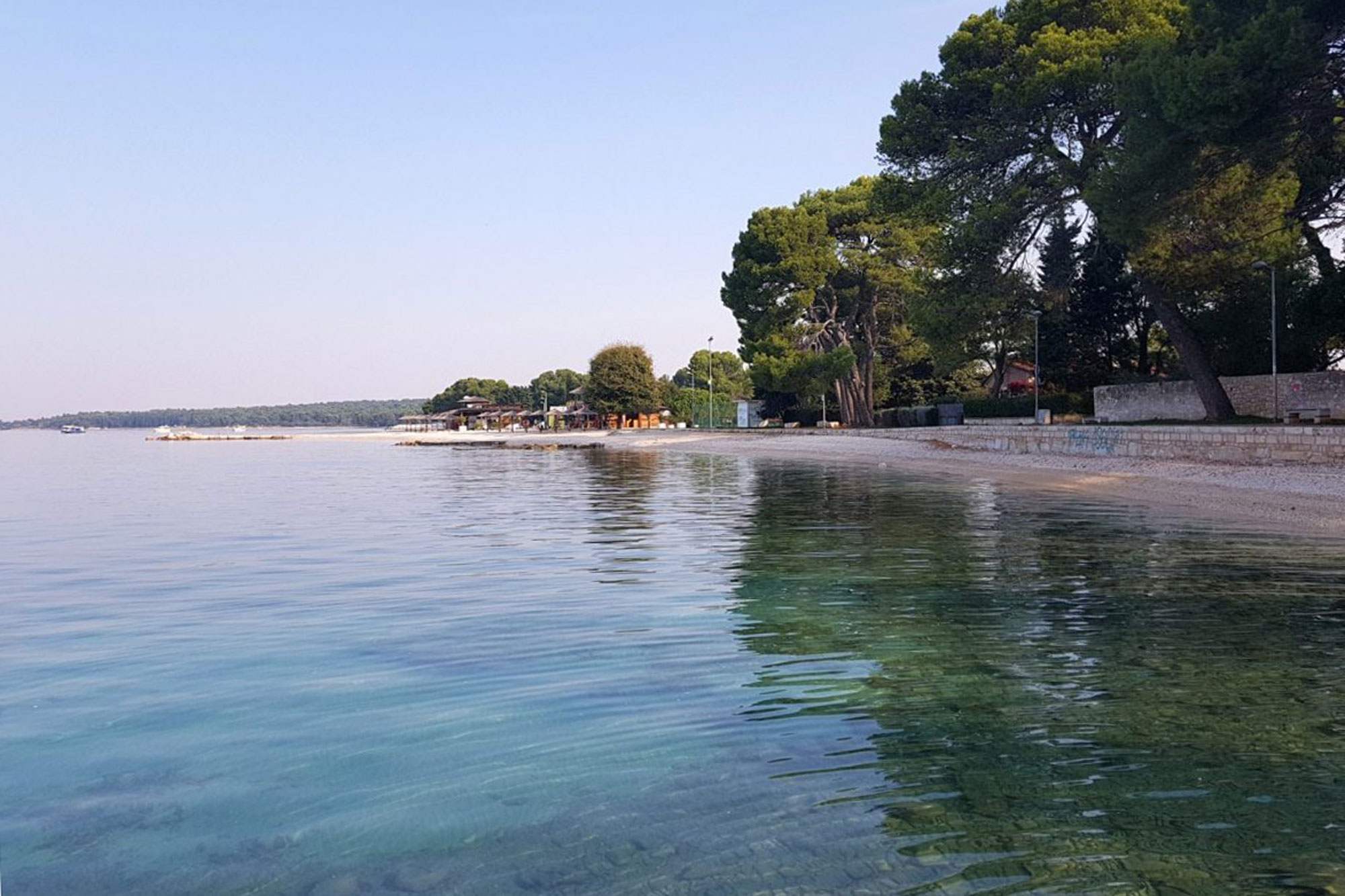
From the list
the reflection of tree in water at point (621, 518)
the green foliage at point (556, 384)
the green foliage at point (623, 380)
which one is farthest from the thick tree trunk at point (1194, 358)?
the green foliage at point (556, 384)

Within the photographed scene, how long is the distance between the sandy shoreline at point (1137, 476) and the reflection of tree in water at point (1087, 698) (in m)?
5.63

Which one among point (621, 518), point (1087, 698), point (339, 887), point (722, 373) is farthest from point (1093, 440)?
point (722, 373)

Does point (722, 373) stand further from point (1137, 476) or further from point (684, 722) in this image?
point (684, 722)

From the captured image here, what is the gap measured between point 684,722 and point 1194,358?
3489cm

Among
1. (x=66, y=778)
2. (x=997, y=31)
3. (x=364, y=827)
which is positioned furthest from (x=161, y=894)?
(x=997, y=31)

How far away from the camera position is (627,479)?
35.2 metres

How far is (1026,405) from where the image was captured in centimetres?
5506

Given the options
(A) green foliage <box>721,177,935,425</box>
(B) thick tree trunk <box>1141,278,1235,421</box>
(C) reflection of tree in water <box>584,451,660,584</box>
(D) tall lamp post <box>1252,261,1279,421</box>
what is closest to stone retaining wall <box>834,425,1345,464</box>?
(B) thick tree trunk <box>1141,278,1235,421</box>

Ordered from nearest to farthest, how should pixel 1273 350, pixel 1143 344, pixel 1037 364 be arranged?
pixel 1273 350 < pixel 1037 364 < pixel 1143 344

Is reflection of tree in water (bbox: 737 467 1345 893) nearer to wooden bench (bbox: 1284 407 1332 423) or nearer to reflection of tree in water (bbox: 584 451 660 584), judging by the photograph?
reflection of tree in water (bbox: 584 451 660 584)

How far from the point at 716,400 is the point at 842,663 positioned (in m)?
91.5

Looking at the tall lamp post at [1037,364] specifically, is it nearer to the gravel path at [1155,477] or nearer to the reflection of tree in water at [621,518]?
the gravel path at [1155,477]

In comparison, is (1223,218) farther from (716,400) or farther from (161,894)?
(716,400)

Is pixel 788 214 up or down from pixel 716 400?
up
